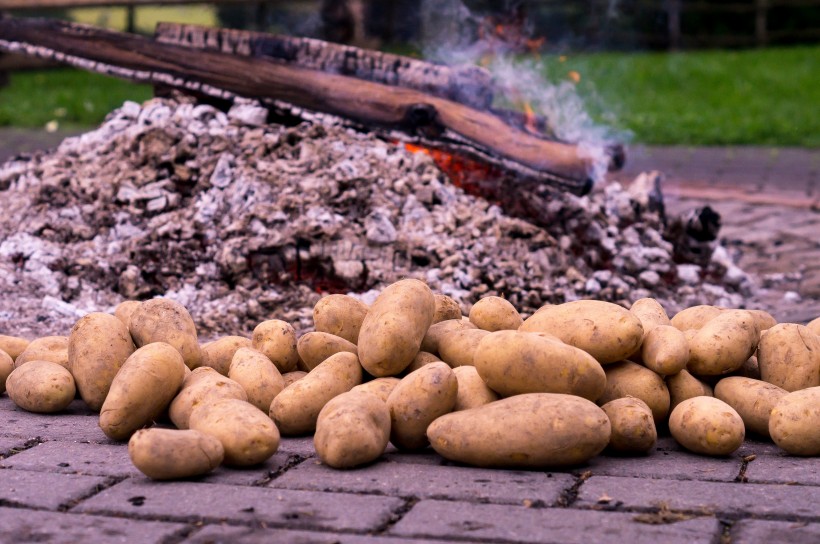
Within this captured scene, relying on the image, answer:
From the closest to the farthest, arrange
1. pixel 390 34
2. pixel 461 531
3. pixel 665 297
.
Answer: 1. pixel 461 531
2. pixel 665 297
3. pixel 390 34

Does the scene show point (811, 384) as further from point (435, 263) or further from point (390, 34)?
point (390, 34)

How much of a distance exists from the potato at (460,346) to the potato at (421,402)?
286 millimetres

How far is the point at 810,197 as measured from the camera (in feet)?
24.5

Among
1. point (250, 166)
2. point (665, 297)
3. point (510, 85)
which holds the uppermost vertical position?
point (510, 85)

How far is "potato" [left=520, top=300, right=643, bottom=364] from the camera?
2834 millimetres

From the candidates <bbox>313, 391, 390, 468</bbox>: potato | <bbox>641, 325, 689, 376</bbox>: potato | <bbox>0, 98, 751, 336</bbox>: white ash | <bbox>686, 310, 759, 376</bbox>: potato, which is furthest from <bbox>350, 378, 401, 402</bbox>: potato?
<bbox>0, 98, 751, 336</bbox>: white ash

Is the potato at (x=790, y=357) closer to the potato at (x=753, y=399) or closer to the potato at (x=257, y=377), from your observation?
the potato at (x=753, y=399)

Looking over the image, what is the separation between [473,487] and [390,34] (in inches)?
603

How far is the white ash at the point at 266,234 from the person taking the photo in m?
4.59

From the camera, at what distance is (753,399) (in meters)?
2.88

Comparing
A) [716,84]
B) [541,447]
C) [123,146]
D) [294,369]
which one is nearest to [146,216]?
[123,146]

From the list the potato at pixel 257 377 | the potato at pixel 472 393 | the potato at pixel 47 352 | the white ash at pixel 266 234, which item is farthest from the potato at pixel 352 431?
the white ash at pixel 266 234

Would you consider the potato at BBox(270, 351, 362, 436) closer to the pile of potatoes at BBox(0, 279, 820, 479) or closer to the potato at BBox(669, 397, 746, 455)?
the pile of potatoes at BBox(0, 279, 820, 479)

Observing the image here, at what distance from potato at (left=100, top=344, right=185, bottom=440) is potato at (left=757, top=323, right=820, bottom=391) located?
1.60m
